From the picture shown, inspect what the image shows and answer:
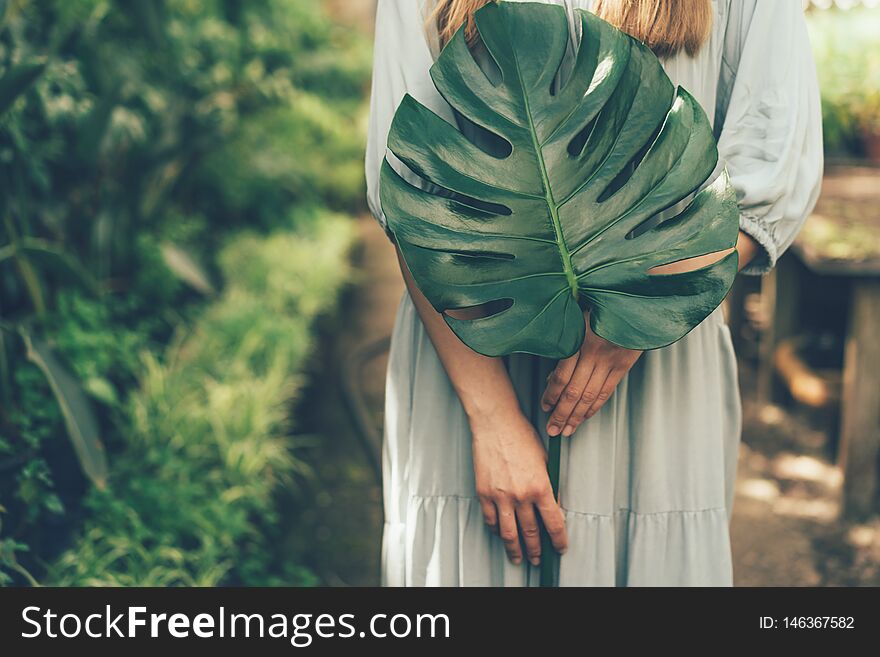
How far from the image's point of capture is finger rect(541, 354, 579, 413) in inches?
Answer: 44.0

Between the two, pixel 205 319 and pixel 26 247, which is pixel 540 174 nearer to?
pixel 26 247

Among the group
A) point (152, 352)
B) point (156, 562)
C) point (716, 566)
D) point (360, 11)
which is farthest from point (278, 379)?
point (360, 11)

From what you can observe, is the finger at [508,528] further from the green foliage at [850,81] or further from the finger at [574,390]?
the green foliage at [850,81]

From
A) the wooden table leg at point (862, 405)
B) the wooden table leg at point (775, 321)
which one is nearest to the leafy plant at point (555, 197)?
the wooden table leg at point (862, 405)

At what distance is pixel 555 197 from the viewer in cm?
107

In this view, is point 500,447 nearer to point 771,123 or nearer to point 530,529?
point 530,529

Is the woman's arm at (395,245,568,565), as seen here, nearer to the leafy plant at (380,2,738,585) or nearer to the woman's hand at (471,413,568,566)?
the woman's hand at (471,413,568,566)

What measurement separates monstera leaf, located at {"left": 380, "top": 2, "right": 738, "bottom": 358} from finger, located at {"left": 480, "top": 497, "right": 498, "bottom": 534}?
9.0 inches

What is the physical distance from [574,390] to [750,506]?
2.21m

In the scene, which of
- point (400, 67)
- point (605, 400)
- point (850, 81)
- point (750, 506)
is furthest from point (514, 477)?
point (850, 81)

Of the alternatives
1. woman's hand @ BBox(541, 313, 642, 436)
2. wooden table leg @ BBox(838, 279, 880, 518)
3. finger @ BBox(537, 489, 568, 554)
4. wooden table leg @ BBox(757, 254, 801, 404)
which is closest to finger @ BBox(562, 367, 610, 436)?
woman's hand @ BBox(541, 313, 642, 436)

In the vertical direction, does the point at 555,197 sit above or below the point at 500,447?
above

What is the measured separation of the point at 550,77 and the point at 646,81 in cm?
11

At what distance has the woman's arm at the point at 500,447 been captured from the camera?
114cm
